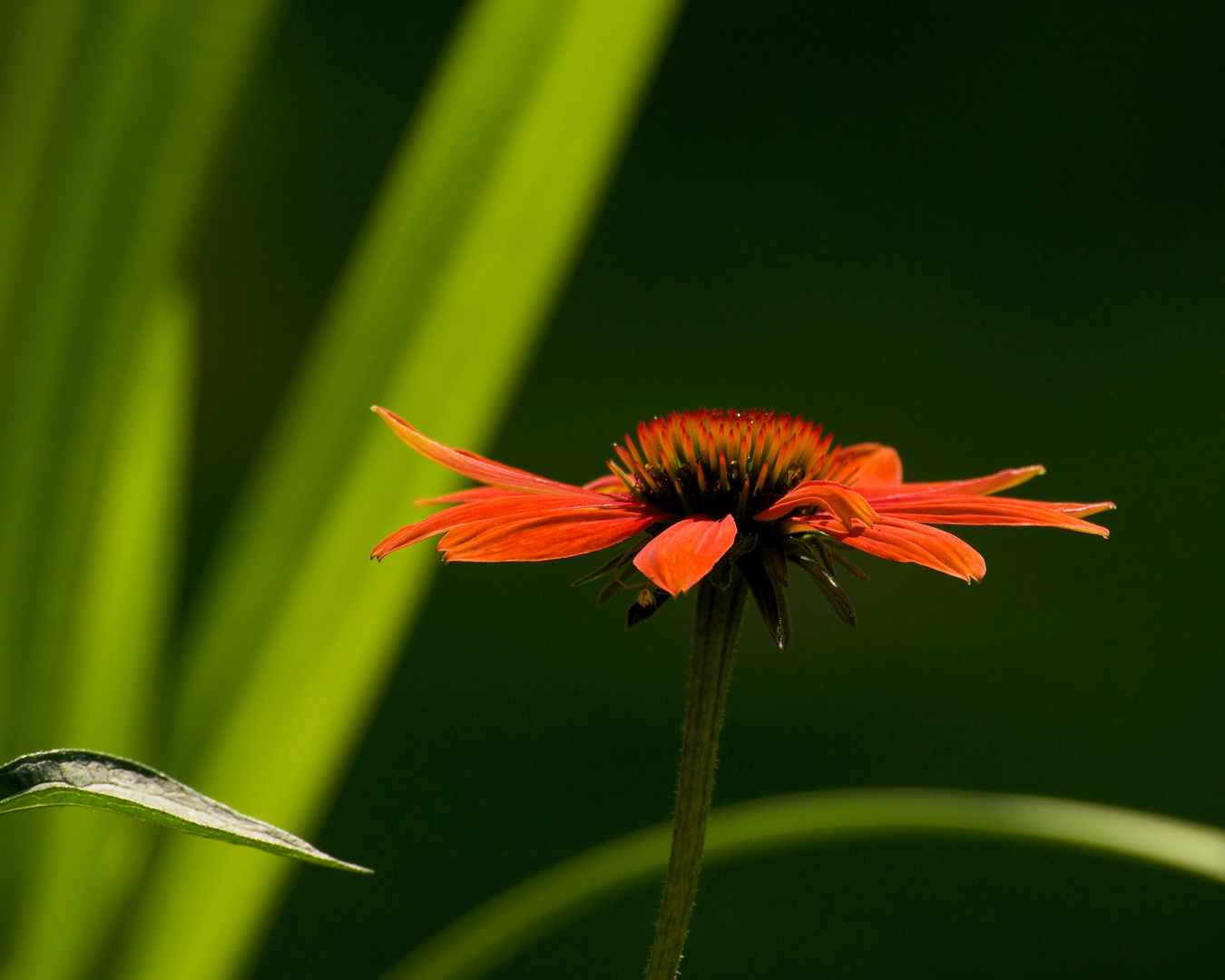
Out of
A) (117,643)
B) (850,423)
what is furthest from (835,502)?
(850,423)

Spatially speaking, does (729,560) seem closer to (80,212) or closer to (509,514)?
(509,514)

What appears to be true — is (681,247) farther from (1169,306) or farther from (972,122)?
(1169,306)

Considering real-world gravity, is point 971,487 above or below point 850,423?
below

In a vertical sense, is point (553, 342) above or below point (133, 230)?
above

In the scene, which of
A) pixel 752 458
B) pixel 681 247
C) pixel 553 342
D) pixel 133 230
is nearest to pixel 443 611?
pixel 553 342

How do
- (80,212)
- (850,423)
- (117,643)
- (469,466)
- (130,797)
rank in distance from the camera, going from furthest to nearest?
(850,423) → (117,643) → (80,212) → (469,466) → (130,797)

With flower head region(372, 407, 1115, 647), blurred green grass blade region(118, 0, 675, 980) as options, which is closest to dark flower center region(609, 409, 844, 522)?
flower head region(372, 407, 1115, 647)
